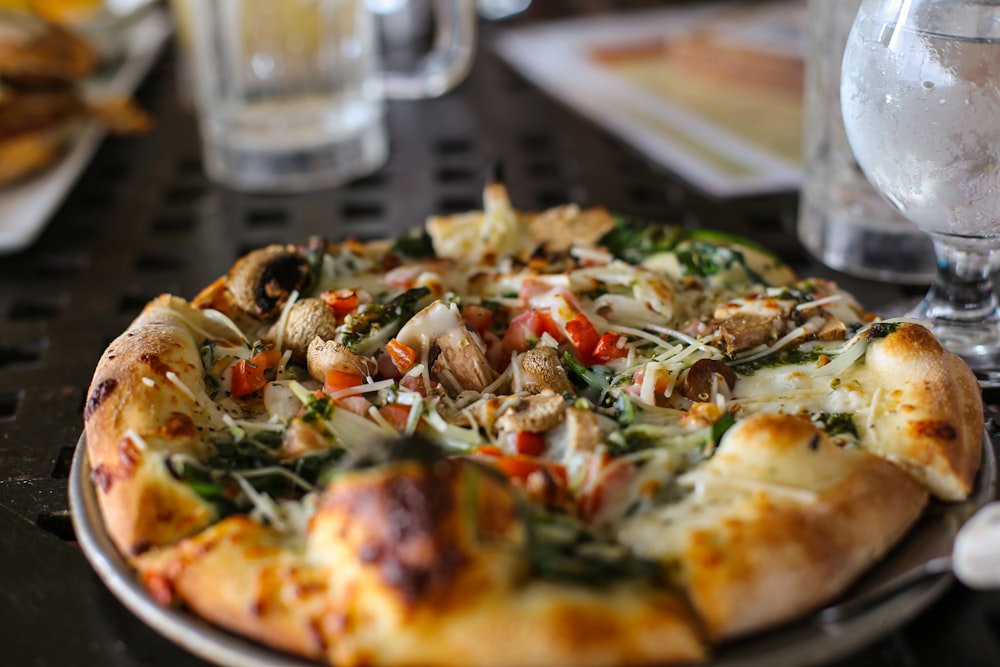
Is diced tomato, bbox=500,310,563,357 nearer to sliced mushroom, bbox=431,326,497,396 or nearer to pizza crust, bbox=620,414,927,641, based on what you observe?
sliced mushroom, bbox=431,326,497,396

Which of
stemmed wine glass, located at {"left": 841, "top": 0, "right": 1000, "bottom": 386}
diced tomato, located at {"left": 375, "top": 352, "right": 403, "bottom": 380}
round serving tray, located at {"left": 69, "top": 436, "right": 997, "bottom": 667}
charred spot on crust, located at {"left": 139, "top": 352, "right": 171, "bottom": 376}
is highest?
stemmed wine glass, located at {"left": 841, "top": 0, "right": 1000, "bottom": 386}

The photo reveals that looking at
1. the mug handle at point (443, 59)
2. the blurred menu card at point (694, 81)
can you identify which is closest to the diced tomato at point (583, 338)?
the blurred menu card at point (694, 81)

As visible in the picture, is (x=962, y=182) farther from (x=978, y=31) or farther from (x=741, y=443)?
(x=741, y=443)

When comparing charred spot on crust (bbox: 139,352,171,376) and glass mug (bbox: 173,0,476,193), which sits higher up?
charred spot on crust (bbox: 139,352,171,376)

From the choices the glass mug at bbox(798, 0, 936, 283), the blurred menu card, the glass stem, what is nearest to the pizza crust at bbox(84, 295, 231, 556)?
the glass stem

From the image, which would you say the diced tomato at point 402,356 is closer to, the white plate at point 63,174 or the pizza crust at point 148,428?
the pizza crust at point 148,428

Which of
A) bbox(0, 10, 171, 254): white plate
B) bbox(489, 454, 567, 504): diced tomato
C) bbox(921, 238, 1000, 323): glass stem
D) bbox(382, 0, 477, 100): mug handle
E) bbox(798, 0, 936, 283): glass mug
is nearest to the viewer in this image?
bbox(489, 454, 567, 504): diced tomato

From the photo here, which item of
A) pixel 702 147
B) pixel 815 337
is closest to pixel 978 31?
pixel 815 337
